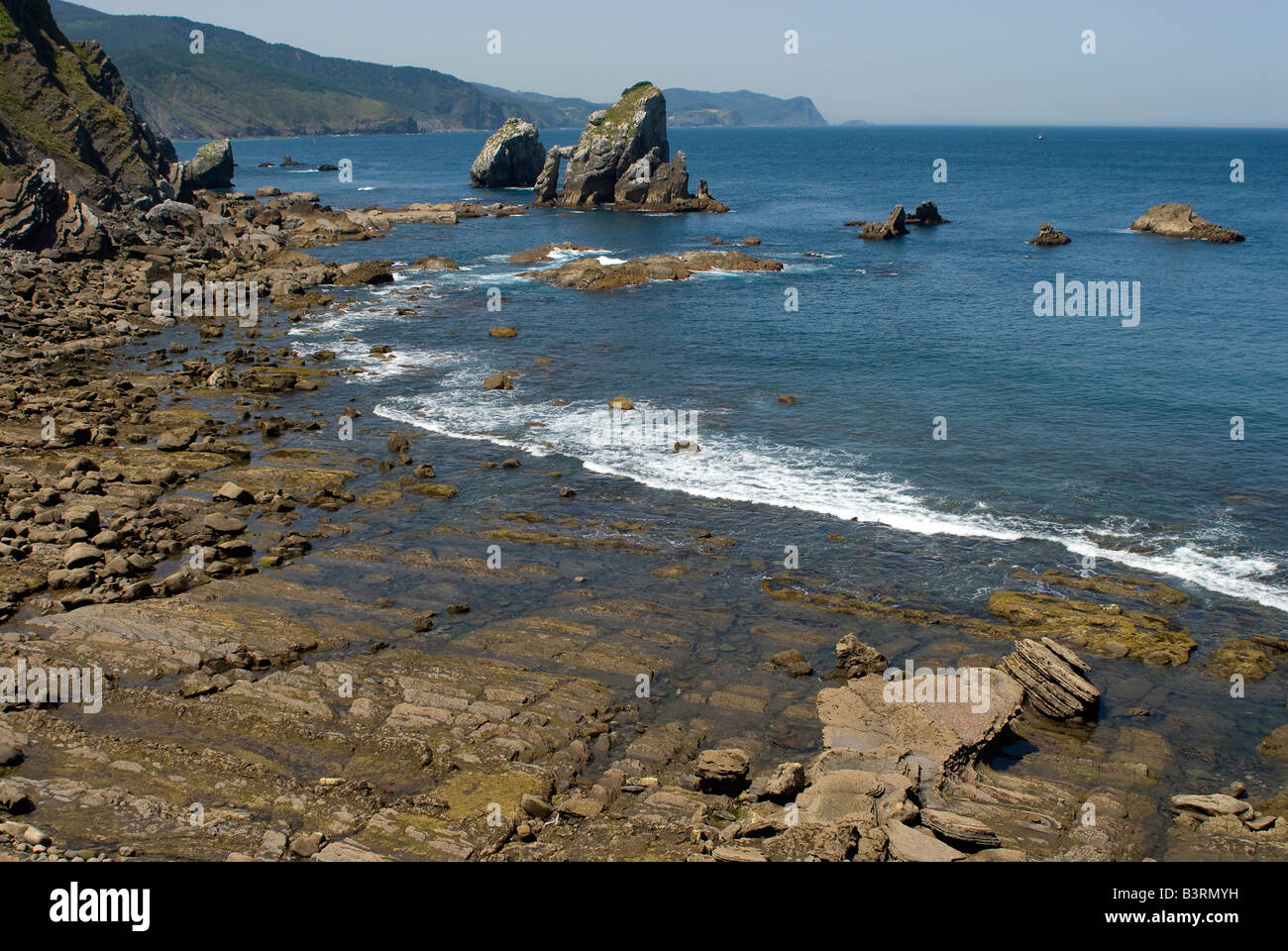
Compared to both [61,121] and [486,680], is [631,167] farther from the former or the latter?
[486,680]

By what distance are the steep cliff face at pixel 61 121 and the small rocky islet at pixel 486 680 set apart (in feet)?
165

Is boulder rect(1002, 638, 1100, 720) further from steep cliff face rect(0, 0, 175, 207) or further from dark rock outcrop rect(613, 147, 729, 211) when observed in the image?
dark rock outcrop rect(613, 147, 729, 211)

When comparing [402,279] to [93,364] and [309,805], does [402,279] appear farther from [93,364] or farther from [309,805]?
[309,805]

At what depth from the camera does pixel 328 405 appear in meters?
48.2

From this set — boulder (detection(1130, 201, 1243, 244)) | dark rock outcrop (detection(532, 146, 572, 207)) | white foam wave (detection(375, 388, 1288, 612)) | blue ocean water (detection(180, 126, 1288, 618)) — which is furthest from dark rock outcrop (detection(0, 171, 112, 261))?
boulder (detection(1130, 201, 1243, 244))

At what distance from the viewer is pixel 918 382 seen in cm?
5259

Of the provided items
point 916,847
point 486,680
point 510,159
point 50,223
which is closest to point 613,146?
point 510,159

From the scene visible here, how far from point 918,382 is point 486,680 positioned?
1421 inches

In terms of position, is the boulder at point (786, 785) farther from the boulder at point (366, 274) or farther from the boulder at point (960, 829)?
the boulder at point (366, 274)

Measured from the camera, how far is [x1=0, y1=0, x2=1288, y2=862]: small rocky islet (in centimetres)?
1855

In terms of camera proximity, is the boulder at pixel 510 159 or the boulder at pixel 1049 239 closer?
the boulder at pixel 1049 239

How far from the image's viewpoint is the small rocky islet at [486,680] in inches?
730

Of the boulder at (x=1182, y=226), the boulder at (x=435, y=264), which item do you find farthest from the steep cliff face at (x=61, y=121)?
the boulder at (x=1182, y=226)

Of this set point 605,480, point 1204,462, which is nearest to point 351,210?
point 605,480
